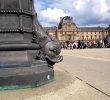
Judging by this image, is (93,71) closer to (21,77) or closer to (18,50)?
(18,50)

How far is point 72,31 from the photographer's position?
15512 cm

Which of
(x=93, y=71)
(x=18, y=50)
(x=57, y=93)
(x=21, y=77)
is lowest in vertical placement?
(x=93, y=71)

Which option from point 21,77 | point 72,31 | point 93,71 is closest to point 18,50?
point 21,77

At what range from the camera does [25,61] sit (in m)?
6.54

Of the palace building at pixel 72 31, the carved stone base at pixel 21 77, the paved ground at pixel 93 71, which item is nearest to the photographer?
the carved stone base at pixel 21 77

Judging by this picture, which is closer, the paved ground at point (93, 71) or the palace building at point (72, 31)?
the paved ground at point (93, 71)

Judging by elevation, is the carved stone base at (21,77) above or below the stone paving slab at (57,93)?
above

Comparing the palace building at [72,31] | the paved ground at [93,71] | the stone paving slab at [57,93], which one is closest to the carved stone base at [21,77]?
the stone paving slab at [57,93]

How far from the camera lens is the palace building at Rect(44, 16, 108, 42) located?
493ft

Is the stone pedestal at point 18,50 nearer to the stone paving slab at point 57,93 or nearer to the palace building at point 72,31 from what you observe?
the stone paving slab at point 57,93

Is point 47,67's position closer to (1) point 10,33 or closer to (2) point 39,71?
(2) point 39,71

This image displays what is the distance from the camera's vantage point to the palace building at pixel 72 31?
150m

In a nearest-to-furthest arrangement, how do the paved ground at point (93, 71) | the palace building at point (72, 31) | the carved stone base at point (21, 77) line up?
the carved stone base at point (21, 77), the paved ground at point (93, 71), the palace building at point (72, 31)

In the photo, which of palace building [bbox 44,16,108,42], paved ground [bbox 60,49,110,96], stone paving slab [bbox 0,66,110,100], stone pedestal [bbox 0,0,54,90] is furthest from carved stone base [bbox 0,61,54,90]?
palace building [bbox 44,16,108,42]
